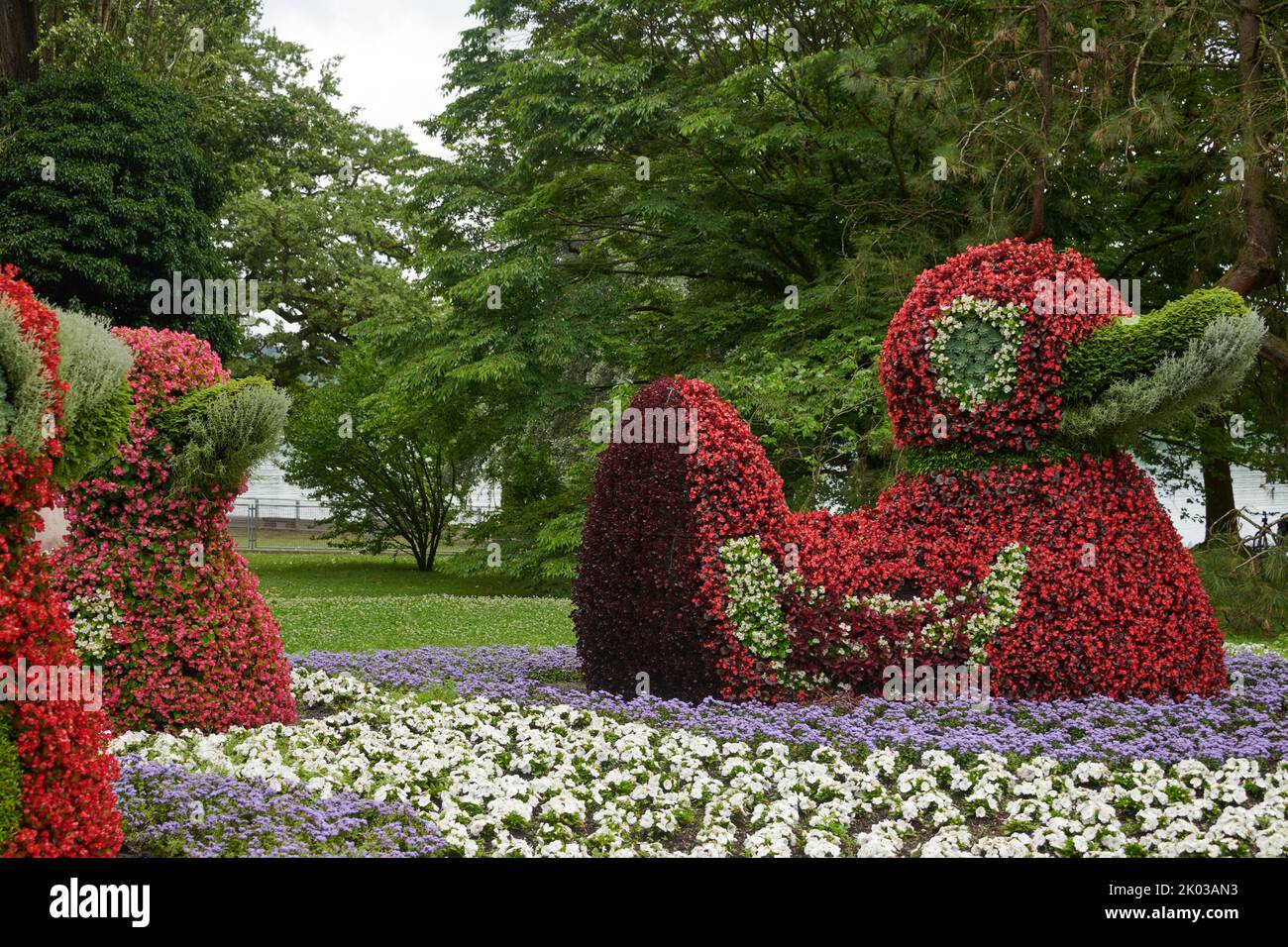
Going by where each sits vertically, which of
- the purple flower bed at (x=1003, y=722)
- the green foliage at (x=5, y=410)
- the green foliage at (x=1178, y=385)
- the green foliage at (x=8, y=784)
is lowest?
the purple flower bed at (x=1003, y=722)

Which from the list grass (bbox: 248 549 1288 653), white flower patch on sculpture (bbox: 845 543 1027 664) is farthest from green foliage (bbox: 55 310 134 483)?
grass (bbox: 248 549 1288 653)

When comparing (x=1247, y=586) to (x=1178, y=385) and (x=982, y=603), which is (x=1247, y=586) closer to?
(x=1178, y=385)

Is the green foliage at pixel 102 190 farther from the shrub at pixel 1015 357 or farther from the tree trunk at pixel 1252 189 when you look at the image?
the tree trunk at pixel 1252 189

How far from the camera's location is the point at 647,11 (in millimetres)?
20453

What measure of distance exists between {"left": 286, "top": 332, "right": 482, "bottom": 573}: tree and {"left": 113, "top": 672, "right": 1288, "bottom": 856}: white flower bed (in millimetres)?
17138

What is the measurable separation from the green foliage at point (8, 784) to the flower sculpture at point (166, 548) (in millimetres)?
2643

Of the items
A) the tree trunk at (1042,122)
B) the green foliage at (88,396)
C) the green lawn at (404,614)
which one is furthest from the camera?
the tree trunk at (1042,122)

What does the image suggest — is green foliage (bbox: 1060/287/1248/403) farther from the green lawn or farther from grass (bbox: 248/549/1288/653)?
the green lawn

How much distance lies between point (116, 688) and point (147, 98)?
1620 cm

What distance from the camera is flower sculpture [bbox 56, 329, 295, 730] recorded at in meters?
6.41

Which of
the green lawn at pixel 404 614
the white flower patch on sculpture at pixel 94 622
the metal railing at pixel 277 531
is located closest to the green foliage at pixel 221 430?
the white flower patch on sculpture at pixel 94 622

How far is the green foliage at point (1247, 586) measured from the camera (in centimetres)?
1200
